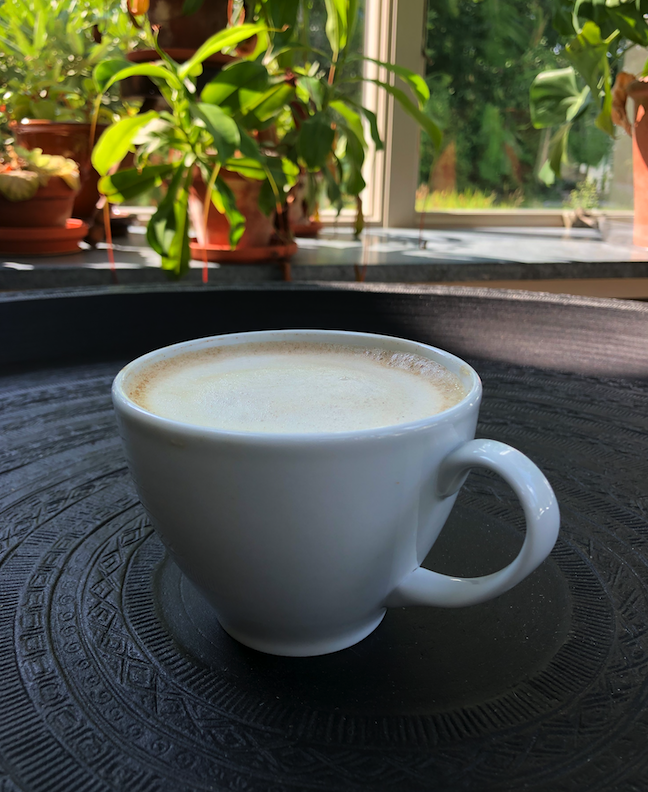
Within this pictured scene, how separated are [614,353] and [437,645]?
0.46m

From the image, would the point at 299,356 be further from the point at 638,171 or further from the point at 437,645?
the point at 638,171

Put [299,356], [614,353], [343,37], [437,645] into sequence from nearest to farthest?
[437,645], [299,356], [614,353], [343,37]

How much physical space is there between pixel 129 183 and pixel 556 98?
1.19 m

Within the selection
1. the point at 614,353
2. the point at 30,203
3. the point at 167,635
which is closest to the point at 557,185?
the point at 30,203

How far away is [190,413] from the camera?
1.13 feet

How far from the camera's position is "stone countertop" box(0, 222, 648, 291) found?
1.39 metres

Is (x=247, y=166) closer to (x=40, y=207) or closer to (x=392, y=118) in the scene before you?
(x=40, y=207)

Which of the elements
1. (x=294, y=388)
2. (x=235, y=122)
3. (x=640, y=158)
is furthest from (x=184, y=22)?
(x=294, y=388)

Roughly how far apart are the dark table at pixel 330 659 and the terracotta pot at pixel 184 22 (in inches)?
46.3

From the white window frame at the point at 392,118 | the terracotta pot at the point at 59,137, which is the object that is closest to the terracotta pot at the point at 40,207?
the terracotta pot at the point at 59,137

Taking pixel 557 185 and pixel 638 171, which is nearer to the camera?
pixel 638 171

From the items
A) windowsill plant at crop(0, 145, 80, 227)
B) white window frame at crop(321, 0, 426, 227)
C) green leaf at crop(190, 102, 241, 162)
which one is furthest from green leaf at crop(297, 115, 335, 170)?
white window frame at crop(321, 0, 426, 227)

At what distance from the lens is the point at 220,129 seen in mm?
903

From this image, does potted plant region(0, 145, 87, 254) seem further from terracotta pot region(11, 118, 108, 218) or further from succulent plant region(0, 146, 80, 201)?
terracotta pot region(11, 118, 108, 218)
